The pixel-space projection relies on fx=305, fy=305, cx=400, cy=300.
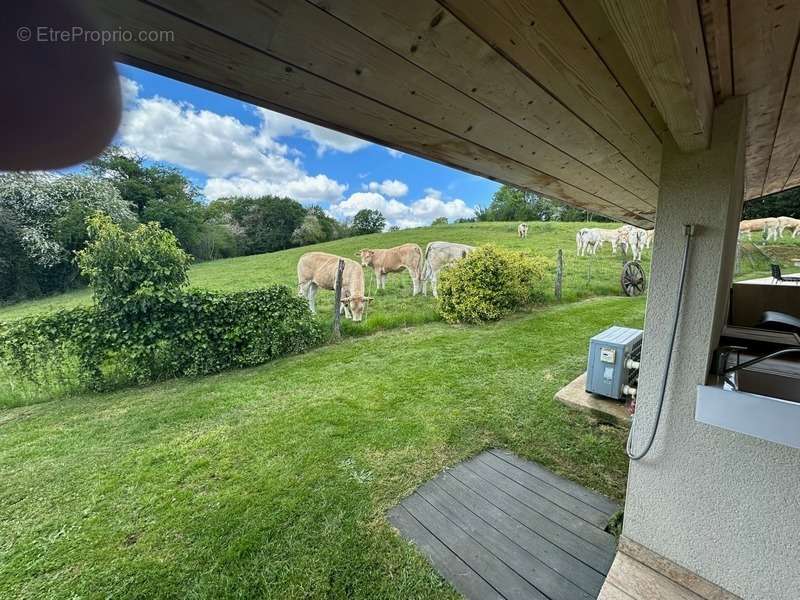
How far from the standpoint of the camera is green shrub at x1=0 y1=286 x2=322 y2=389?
3.28 metres

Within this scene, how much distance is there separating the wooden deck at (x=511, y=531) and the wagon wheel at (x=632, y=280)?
7.70 metres

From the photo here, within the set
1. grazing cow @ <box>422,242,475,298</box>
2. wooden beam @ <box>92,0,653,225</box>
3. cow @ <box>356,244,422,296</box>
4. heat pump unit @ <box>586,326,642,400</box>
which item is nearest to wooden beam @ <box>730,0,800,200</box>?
wooden beam @ <box>92,0,653,225</box>

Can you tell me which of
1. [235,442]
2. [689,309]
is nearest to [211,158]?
[235,442]

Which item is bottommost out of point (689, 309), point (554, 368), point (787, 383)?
point (554, 368)

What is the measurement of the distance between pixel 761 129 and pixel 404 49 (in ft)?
6.11

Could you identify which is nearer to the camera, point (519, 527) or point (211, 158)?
point (519, 527)

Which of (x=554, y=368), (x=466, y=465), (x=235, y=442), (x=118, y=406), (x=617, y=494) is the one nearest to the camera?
(x=617, y=494)

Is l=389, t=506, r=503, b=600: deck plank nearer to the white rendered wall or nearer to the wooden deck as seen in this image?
the wooden deck

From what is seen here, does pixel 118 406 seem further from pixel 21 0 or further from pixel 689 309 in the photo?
pixel 689 309

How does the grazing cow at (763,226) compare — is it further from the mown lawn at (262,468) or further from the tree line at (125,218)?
the tree line at (125,218)

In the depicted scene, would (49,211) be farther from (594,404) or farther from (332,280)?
(594,404)

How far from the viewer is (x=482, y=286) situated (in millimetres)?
6031

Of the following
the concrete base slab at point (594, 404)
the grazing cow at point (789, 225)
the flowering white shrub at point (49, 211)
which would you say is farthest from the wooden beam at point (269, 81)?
the grazing cow at point (789, 225)

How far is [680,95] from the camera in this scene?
2.36ft
